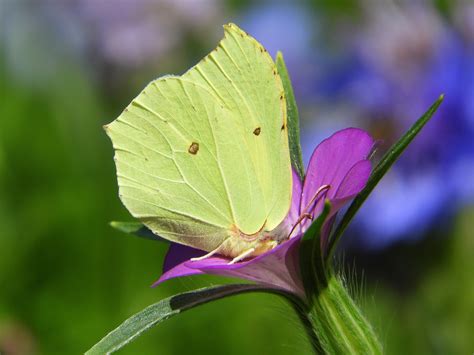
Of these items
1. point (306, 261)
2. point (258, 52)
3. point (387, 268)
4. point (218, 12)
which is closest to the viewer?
point (306, 261)

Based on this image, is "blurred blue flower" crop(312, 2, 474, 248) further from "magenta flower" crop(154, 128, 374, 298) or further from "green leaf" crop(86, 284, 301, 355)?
"green leaf" crop(86, 284, 301, 355)

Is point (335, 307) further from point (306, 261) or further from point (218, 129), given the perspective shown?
point (218, 129)

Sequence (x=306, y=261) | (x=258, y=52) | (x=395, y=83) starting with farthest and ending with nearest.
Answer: (x=395, y=83)
(x=258, y=52)
(x=306, y=261)

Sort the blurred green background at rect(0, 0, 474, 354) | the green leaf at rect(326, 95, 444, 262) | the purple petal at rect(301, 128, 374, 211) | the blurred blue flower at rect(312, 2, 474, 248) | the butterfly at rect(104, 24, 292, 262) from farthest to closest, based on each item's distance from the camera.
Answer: the blurred blue flower at rect(312, 2, 474, 248), the blurred green background at rect(0, 0, 474, 354), the butterfly at rect(104, 24, 292, 262), the purple petal at rect(301, 128, 374, 211), the green leaf at rect(326, 95, 444, 262)

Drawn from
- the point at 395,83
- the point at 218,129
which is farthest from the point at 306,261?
the point at 395,83

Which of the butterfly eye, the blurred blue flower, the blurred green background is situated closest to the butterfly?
the butterfly eye

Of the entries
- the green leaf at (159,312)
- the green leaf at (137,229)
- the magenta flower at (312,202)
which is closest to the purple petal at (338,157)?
the magenta flower at (312,202)

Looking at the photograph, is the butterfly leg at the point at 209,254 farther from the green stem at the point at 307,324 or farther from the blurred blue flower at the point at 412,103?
the blurred blue flower at the point at 412,103
